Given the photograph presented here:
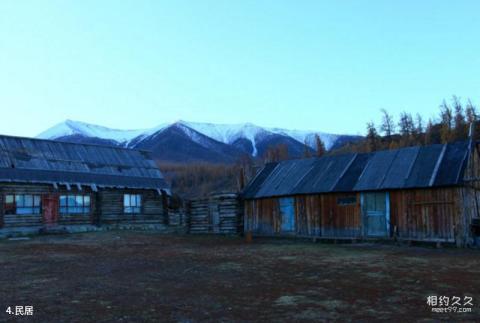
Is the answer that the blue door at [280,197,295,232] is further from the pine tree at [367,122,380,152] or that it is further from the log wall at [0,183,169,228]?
the pine tree at [367,122,380,152]

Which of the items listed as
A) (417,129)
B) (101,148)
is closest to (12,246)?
(101,148)

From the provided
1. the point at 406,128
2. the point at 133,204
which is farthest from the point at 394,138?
the point at 133,204

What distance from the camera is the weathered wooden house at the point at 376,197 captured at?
20969mm

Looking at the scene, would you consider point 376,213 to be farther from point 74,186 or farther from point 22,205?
point 22,205

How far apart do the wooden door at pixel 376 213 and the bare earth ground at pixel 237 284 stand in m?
3.36

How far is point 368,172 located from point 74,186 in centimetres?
2063

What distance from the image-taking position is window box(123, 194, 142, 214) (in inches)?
1455

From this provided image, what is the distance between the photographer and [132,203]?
37.5m

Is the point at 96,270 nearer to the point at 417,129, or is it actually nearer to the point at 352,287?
the point at 352,287

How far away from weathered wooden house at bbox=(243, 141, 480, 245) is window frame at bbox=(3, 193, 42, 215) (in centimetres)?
1403

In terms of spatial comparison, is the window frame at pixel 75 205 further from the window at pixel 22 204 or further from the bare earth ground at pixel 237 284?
the bare earth ground at pixel 237 284

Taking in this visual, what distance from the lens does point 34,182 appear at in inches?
1252

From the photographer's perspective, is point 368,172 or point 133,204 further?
point 133,204

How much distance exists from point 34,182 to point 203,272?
72.3 ft
